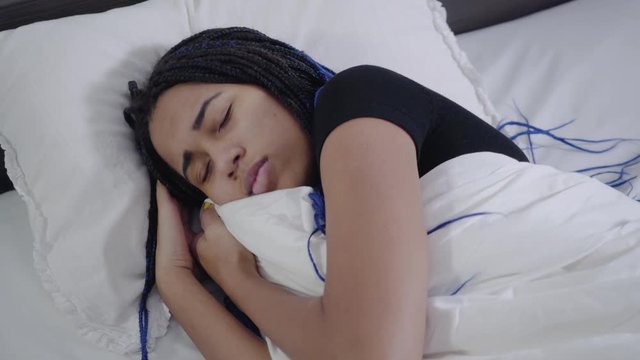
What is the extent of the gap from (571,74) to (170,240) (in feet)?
3.13

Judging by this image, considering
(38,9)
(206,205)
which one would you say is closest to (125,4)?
(38,9)

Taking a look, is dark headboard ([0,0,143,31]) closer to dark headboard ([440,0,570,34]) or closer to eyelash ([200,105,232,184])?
eyelash ([200,105,232,184])

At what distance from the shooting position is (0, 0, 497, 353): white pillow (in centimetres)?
88

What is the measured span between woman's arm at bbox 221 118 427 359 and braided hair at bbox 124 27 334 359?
Result: 0.18m

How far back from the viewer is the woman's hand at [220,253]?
34.5 inches

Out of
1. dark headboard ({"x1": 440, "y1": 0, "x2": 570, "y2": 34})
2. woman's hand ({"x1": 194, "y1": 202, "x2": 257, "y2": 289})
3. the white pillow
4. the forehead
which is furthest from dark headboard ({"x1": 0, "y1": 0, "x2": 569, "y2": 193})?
woman's hand ({"x1": 194, "y1": 202, "x2": 257, "y2": 289})

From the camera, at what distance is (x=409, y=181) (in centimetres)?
68

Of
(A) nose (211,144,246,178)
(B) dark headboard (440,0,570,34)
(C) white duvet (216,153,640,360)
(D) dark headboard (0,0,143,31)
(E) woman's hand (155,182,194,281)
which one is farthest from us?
(B) dark headboard (440,0,570,34)

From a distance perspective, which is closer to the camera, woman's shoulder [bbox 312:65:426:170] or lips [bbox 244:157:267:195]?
woman's shoulder [bbox 312:65:426:170]

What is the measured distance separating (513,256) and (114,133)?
0.68 meters

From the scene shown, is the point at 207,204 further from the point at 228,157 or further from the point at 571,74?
the point at 571,74

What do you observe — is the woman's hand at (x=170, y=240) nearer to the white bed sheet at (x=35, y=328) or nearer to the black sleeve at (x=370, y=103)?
the white bed sheet at (x=35, y=328)

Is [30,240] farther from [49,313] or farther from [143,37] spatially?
[143,37]

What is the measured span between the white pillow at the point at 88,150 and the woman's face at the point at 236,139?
0.15 meters
